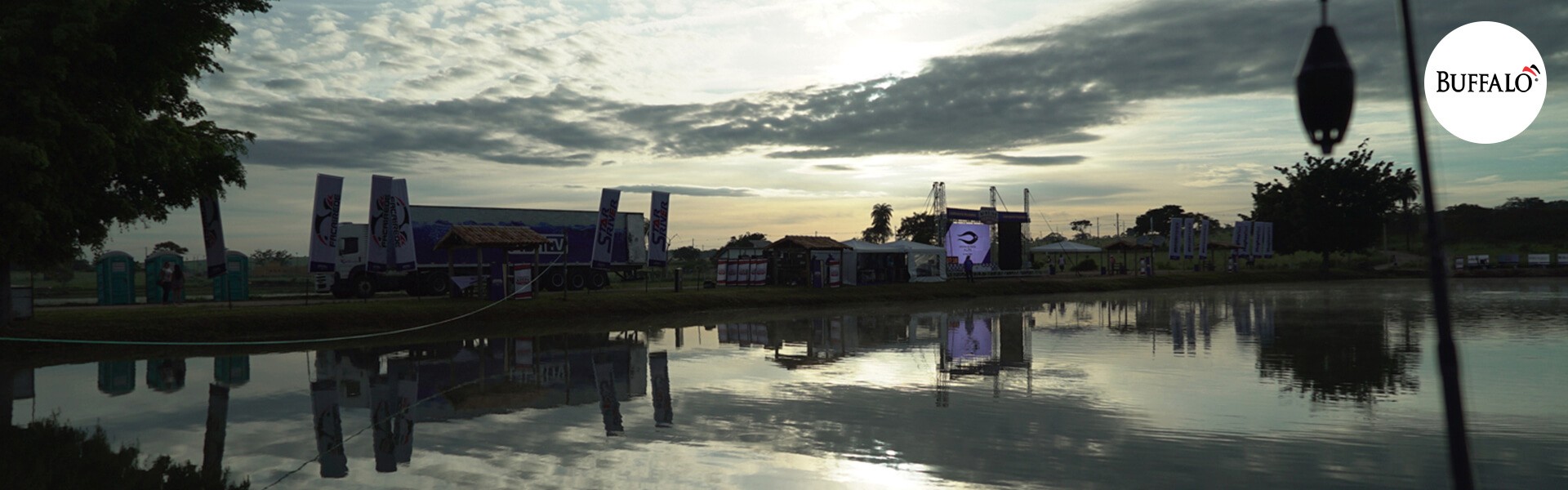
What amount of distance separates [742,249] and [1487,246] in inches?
4730

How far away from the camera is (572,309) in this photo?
26.5 metres

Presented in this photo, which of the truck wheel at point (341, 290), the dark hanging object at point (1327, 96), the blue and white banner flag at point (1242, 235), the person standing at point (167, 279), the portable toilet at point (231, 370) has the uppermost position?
the blue and white banner flag at point (1242, 235)

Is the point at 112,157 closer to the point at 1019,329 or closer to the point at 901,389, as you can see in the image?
the point at 901,389

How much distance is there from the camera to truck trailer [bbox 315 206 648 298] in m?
30.4

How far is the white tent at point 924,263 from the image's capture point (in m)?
45.9

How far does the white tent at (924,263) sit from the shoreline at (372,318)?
7.94 metres

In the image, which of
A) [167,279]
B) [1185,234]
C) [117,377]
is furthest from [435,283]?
[1185,234]

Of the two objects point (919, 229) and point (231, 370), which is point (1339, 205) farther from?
point (231, 370)

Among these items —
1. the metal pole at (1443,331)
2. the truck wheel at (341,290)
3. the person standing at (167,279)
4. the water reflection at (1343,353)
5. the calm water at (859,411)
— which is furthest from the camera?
the truck wheel at (341,290)

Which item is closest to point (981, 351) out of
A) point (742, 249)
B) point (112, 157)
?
point (112, 157)

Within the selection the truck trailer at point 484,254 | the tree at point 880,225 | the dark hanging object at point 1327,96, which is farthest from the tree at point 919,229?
the dark hanging object at point 1327,96

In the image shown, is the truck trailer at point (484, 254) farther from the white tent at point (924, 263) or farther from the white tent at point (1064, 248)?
the white tent at point (1064, 248)

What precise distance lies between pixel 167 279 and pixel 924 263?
116ft

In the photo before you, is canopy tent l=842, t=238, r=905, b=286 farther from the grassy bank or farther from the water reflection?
the water reflection
